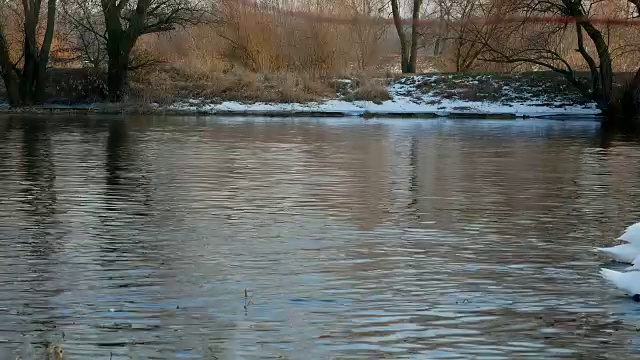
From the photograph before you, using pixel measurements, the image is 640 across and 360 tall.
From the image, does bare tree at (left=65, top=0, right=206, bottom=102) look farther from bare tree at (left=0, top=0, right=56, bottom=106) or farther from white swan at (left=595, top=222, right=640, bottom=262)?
white swan at (left=595, top=222, right=640, bottom=262)

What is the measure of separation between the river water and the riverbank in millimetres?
19939

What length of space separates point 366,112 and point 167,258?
32023 millimetres

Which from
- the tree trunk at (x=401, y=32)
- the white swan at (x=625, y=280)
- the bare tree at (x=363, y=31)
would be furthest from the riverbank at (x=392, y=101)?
the white swan at (x=625, y=280)

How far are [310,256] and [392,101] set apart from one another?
1304 inches

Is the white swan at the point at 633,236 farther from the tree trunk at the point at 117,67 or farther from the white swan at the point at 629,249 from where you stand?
the tree trunk at the point at 117,67

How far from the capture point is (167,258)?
10016 millimetres

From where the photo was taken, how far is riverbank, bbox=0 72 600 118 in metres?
41.4

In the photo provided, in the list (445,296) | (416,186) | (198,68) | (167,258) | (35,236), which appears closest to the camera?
(445,296)

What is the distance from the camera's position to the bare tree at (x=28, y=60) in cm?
4144

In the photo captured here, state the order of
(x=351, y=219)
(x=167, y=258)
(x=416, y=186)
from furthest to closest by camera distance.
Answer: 1. (x=416, y=186)
2. (x=351, y=219)
3. (x=167, y=258)

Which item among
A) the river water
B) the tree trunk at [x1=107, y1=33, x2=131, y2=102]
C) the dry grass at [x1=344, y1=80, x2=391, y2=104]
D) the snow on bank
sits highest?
the tree trunk at [x1=107, y1=33, x2=131, y2=102]

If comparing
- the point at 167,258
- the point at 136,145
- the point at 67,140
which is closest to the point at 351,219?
the point at 167,258

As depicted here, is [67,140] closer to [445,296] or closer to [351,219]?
[351,219]

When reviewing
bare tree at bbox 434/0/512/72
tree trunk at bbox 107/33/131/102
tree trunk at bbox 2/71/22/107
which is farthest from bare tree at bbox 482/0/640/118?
tree trunk at bbox 2/71/22/107
